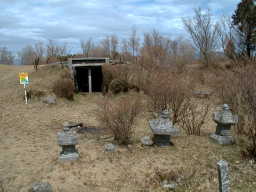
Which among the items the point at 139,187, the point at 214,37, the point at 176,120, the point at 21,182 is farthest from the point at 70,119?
the point at 214,37

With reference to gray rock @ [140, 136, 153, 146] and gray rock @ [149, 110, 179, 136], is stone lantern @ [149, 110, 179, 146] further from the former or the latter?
gray rock @ [140, 136, 153, 146]

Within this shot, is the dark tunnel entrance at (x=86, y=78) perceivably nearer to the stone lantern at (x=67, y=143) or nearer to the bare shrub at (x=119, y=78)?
the bare shrub at (x=119, y=78)

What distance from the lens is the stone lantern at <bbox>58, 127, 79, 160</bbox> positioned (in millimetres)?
5215

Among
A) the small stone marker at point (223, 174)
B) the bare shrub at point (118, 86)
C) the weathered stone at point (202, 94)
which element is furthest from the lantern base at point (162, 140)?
the bare shrub at point (118, 86)

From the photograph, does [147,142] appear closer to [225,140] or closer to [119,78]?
[225,140]

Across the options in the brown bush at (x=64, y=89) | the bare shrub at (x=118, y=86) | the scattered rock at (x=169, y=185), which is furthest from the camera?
the bare shrub at (x=118, y=86)

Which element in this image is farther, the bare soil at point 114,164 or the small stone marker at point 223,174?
the bare soil at point 114,164

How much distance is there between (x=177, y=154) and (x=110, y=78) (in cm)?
1158

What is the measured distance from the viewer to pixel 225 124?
5.90m

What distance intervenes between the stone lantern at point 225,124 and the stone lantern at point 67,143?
11.8ft

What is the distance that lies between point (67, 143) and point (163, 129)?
2307mm

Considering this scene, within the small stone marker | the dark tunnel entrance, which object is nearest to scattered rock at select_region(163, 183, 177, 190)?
the small stone marker

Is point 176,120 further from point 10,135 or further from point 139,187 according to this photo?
point 10,135

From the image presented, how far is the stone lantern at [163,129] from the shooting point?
18.9 ft
